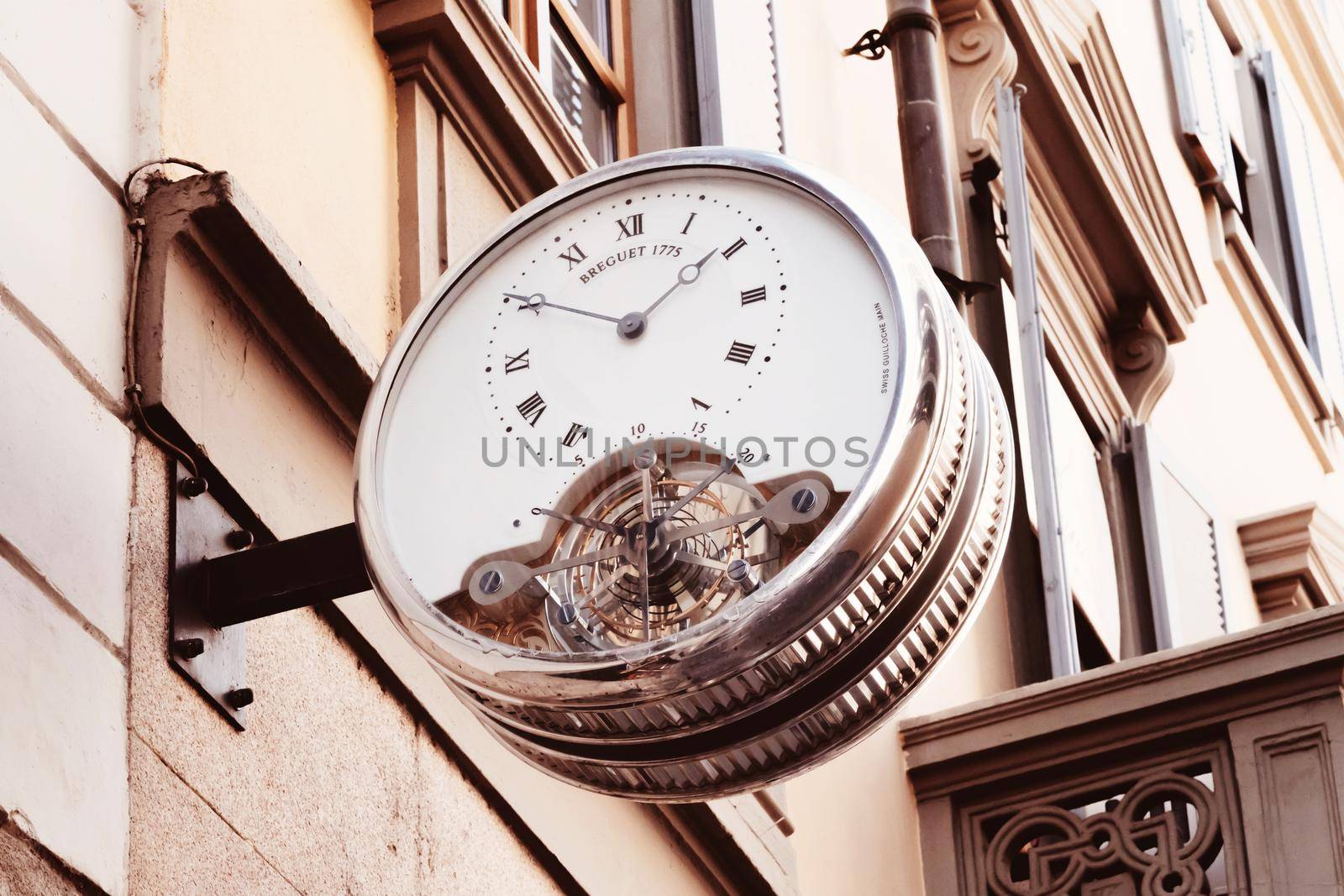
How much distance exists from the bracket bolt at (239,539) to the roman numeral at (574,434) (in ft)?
2.25

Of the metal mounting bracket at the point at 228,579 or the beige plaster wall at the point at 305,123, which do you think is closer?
the metal mounting bracket at the point at 228,579

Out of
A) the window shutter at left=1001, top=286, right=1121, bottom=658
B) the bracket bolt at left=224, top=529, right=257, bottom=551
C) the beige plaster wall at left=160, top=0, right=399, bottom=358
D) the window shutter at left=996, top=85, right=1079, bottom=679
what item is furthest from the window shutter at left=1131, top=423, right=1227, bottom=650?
the bracket bolt at left=224, top=529, right=257, bottom=551

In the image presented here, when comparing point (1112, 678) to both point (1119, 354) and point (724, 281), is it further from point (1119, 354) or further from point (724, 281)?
point (1119, 354)

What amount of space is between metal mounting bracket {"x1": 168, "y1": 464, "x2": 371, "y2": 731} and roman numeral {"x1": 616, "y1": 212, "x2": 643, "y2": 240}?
0.56 meters

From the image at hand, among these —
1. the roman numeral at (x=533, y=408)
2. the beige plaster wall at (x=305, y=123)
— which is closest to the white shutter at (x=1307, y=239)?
the beige plaster wall at (x=305, y=123)

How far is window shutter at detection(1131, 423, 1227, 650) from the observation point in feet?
27.8

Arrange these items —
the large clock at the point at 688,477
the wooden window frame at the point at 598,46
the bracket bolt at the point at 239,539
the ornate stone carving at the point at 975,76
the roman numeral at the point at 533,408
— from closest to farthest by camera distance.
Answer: the large clock at the point at 688,477 → the roman numeral at the point at 533,408 → the bracket bolt at the point at 239,539 → the wooden window frame at the point at 598,46 → the ornate stone carving at the point at 975,76

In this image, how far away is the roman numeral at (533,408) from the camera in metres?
3.30

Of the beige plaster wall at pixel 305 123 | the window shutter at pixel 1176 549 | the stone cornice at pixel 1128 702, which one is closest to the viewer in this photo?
the beige plaster wall at pixel 305 123

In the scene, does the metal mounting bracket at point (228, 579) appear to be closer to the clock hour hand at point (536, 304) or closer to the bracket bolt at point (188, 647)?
Result: the bracket bolt at point (188, 647)

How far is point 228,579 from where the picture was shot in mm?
3555

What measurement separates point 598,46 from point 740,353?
311 cm

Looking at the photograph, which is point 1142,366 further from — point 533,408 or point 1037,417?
point 533,408

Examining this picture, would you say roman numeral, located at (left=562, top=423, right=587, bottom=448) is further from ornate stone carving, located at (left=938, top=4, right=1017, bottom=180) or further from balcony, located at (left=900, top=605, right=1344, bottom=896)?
ornate stone carving, located at (left=938, top=4, right=1017, bottom=180)
